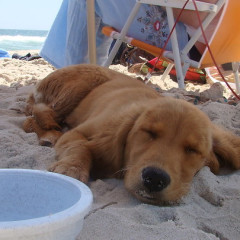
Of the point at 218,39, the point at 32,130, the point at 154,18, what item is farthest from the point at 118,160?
the point at 154,18

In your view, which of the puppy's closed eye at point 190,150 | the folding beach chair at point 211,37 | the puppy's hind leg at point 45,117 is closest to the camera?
the puppy's closed eye at point 190,150

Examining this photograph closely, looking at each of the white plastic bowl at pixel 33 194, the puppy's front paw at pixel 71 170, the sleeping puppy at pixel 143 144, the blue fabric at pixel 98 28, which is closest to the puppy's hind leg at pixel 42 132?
the sleeping puppy at pixel 143 144

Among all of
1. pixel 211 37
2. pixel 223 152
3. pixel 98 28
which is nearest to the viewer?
pixel 223 152

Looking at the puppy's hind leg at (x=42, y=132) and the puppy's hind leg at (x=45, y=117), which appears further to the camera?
the puppy's hind leg at (x=45, y=117)

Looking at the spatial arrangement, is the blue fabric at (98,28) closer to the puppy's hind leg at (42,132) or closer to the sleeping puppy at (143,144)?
the sleeping puppy at (143,144)

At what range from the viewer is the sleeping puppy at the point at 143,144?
7.15ft

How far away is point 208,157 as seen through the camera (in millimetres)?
2627

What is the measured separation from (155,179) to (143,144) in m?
0.37

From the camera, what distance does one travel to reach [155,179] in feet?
6.86

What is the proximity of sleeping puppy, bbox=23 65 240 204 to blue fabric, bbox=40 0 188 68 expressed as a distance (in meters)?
2.49

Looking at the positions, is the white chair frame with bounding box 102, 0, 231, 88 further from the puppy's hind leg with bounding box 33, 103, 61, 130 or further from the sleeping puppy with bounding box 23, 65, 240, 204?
the puppy's hind leg with bounding box 33, 103, 61, 130

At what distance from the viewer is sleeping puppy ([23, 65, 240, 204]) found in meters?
2.18

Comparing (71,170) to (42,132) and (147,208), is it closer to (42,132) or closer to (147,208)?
(147,208)

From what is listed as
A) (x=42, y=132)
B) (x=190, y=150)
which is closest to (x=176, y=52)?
(x=42, y=132)
